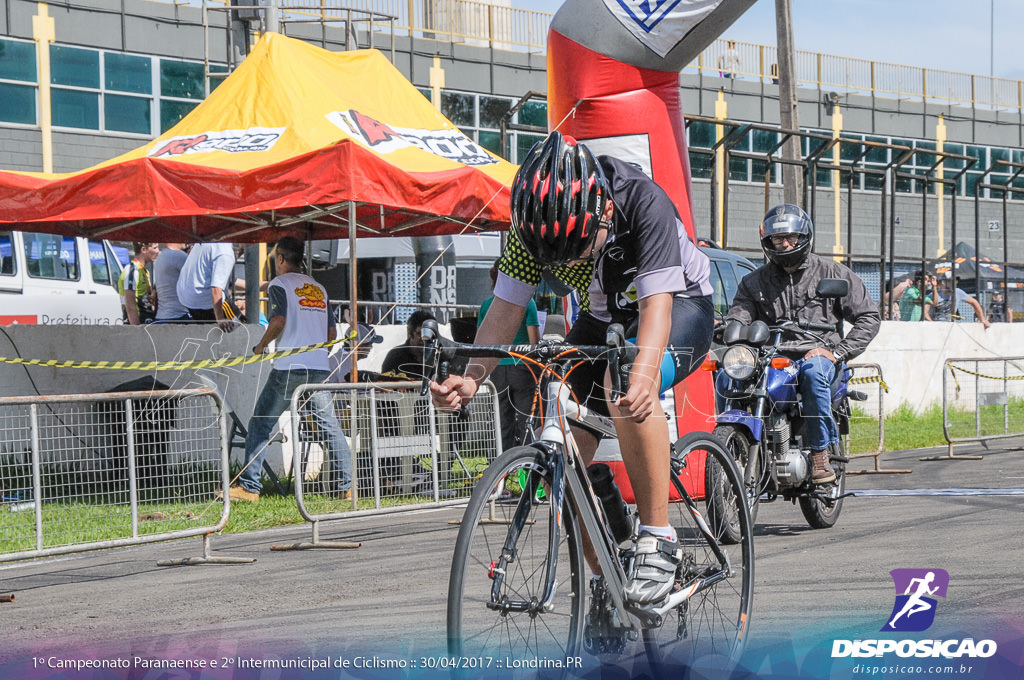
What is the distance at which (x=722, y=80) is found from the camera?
35.9 meters

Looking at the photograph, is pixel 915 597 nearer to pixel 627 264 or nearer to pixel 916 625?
pixel 916 625

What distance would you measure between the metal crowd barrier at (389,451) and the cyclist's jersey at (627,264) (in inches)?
145

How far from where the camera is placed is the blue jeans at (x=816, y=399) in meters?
7.89

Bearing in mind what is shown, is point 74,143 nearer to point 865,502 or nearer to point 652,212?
point 865,502

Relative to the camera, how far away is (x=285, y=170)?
32.0 ft

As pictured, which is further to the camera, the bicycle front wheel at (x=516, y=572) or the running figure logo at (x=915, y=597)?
the running figure logo at (x=915, y=597)

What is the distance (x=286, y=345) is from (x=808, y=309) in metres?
4.23

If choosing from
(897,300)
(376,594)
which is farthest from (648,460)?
(897,300)

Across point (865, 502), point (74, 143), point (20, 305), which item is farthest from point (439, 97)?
point (865, 502)

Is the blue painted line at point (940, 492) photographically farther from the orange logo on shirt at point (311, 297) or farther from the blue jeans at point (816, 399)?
the orange logo on shirt at point (311, 297)

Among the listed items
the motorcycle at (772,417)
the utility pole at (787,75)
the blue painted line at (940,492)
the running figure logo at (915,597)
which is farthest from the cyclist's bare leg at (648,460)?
the utility pole at (787,75)

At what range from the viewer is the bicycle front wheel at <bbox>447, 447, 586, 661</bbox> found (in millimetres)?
3381

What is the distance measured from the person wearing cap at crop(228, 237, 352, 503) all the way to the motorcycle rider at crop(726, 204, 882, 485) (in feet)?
11.8

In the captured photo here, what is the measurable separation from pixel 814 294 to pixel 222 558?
415 centimetres
